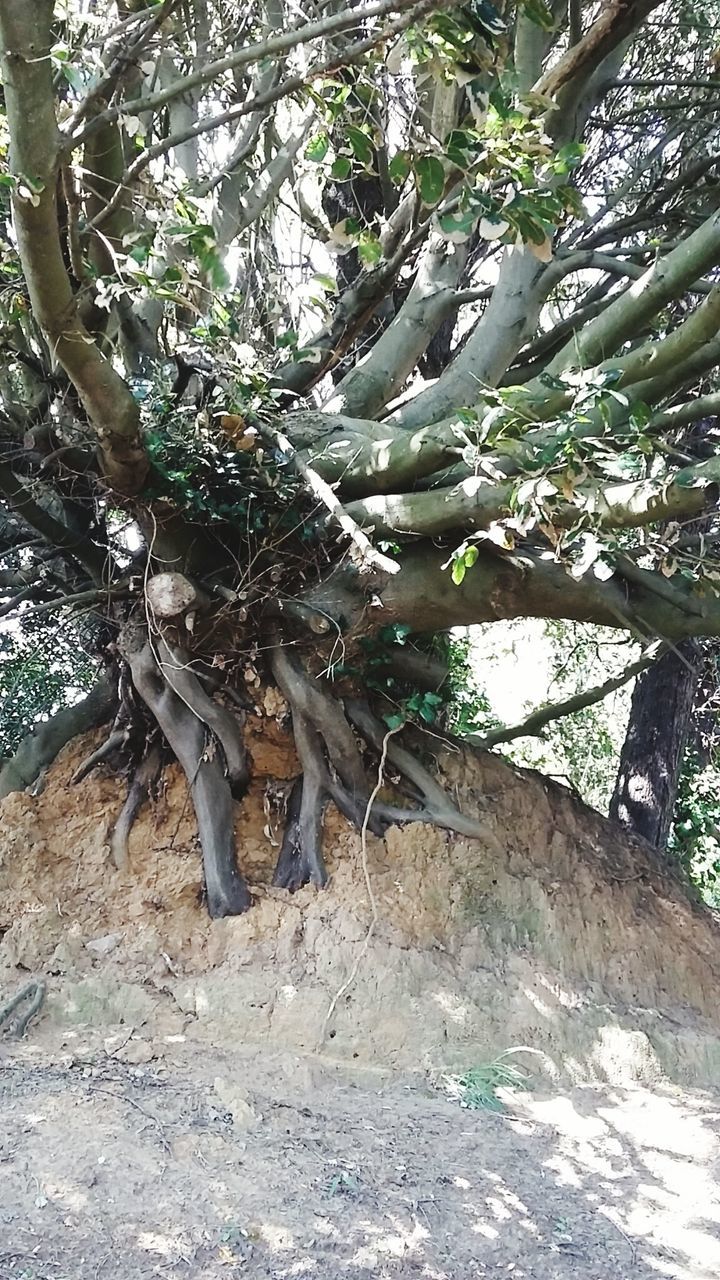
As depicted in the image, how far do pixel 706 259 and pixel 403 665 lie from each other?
2.73 metres

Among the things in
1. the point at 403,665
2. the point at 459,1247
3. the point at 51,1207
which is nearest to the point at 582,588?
the point at 403,665

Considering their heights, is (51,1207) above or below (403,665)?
below

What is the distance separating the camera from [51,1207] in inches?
110

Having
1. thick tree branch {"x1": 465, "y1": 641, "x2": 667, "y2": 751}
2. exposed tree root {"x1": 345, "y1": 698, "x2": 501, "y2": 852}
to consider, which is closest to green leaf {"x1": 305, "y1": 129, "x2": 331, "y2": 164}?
exposed tree root {"x1": 345, "y1": 698, "x2": 501, "y2": 852}

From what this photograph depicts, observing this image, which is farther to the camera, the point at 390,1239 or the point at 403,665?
the point at 403,665

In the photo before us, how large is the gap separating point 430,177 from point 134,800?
4.08m

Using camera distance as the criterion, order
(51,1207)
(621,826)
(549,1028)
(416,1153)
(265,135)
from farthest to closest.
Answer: (621,826)
(265,135)
(549,1028)
(416,1153)
(51,1207)

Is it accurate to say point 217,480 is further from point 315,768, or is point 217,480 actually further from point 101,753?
point 101,753

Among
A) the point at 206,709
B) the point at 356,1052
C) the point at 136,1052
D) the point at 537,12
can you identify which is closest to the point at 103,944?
the point at 136,1052

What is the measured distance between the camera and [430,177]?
253 centimetres

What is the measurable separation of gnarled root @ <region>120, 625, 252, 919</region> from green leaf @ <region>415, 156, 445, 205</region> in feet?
10.4

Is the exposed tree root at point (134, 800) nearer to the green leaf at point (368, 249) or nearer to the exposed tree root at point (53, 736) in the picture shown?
the exposed tree root at point (53, 736)

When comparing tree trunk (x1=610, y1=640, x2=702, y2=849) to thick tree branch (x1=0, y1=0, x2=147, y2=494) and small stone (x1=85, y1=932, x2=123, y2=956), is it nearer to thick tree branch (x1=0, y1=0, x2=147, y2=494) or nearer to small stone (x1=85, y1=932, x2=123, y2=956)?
small stone (x1=85, y1=932, x2=123, y2=956)

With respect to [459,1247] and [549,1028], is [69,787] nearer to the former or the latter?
[549,1028]
